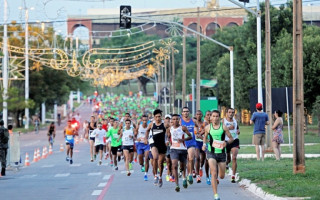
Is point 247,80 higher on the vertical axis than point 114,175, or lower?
higher

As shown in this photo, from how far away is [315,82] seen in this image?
59969mm

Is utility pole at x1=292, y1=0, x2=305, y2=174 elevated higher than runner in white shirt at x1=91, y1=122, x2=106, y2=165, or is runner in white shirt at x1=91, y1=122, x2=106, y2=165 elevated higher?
utility pole at x1=292, y1=0, x2=305, y2=174

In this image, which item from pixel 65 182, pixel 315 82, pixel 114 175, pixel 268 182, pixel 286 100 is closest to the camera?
pixel 268 182

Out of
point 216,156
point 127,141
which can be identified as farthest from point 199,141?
point 216,156

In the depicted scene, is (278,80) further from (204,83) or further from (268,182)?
(268,182)

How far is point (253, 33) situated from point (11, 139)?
4222 cm

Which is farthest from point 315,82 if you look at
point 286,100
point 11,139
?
point 11,139

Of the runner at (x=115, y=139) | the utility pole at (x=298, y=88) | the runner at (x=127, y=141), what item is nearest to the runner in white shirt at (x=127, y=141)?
the runner at (x=127, y=141)

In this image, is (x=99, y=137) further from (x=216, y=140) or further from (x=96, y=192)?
(x=216, y=140)

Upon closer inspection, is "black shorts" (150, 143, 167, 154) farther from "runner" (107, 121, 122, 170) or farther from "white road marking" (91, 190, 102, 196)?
"runner" (107, 121, 122, 170)

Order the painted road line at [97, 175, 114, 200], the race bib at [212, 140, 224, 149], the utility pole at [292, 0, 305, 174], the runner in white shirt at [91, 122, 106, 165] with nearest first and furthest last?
the race bib at [212, 140, 224, 149] → the painted road line at [97, 175, 114, 200] → the utility pole at [292, 0, 305, 174] → the runner in white shirt at [91, 122, 106, 165]

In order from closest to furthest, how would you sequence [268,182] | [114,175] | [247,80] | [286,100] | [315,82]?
[268,182], [114,175], [286,100], [315,82], [247,80]

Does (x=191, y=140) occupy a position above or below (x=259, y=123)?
Answer: below

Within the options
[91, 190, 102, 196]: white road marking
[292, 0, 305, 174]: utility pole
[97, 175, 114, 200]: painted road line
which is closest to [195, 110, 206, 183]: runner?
[97, 175, 114, 200]: painted road line
